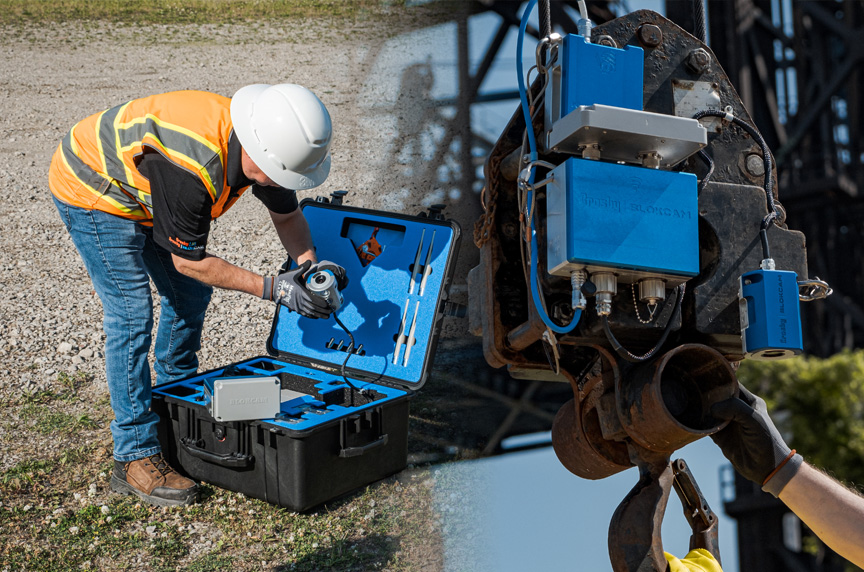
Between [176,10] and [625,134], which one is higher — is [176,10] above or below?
above

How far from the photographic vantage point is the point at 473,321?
163 centimetres

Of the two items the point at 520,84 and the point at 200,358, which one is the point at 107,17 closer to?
the point at 200,358

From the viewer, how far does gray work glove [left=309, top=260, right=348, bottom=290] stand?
2828mm

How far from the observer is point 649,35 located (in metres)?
1.49

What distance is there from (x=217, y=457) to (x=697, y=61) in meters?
2.17

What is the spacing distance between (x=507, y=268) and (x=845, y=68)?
923 cm

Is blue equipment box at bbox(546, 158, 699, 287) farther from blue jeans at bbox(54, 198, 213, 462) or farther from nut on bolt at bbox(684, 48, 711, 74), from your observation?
blue jeans at bbox(54, 198, 213, 462)

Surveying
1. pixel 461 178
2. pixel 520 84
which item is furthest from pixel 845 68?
pixel 520 84

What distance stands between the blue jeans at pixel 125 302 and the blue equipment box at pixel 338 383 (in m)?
0.13

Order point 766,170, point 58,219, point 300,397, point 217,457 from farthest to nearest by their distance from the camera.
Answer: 1. point 58,219
2. point 300,397
3. point 217,457
4. point 766,170

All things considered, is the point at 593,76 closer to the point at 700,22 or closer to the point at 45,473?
the point at 700,22

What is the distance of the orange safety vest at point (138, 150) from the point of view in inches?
99.3

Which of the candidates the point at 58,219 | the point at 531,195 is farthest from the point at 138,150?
the point at 58,219

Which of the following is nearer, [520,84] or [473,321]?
[520,84]
